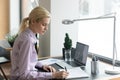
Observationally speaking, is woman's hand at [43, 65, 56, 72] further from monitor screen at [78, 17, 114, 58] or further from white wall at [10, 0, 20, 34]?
white wall at [10, 0, 20, 34]

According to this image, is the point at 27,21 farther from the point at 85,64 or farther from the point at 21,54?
the point at 85,64

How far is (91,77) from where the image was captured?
1885 mm

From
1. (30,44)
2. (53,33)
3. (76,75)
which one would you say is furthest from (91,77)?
(53,33)

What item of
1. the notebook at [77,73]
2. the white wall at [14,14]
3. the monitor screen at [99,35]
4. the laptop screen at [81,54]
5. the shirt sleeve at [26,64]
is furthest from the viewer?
the white wall at [14,14]

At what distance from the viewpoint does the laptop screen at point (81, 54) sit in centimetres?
218

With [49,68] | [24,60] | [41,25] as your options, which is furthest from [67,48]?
[24,60]

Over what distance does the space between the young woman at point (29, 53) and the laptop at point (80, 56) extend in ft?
1.46

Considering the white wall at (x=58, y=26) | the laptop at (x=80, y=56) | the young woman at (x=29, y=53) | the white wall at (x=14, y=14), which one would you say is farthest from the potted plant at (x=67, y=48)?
the white wall at (x=14, y=14)

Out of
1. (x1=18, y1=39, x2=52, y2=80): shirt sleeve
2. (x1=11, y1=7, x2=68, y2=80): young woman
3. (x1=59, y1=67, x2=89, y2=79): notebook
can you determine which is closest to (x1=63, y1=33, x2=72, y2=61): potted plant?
(x1=59, y1=67, x2=89, y2=79): notebook

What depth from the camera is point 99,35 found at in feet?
9.02

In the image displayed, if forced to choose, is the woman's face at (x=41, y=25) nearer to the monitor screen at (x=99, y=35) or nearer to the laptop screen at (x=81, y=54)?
the laptop screen at (x=81, y=54)

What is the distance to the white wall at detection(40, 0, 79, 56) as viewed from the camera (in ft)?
9.09

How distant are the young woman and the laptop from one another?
0.45 meters

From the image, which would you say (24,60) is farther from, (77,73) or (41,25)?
(77,73)
